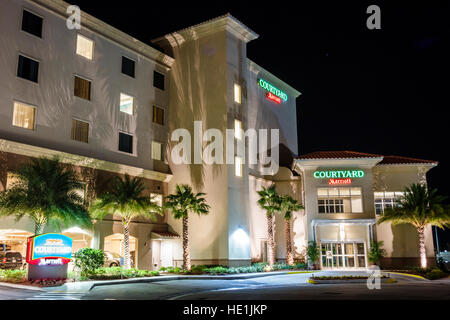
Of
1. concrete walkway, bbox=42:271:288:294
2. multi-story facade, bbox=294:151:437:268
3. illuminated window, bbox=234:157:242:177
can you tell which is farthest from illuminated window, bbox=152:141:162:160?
concrete walkway, bbox=42:271:288:294

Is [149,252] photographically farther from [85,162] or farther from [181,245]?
[85,162]

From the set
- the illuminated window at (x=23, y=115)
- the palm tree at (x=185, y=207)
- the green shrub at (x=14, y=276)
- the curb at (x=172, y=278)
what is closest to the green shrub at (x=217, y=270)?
the palm tree at (x=185, y=207)

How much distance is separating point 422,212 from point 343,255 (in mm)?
7835

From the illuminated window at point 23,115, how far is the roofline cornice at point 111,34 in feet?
23.5

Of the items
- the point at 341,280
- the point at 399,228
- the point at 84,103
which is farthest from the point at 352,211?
the point at 84,103

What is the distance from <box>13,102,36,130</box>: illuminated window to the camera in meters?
29.4

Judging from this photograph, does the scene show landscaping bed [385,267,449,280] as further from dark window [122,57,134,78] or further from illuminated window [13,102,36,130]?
illuminated window [13,102,36,130]

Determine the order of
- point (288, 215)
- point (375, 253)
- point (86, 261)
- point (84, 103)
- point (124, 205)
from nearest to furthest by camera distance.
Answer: point (86, 261) < point (124, 205) < point (84, 103) < point (375, 253) < point (288, 215)

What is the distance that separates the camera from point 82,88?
34.0m

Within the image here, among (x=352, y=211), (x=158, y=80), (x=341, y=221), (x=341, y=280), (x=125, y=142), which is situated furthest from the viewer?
(x=352, y=211)

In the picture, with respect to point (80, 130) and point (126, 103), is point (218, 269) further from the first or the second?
point (126, 103)

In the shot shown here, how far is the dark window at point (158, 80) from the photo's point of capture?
40688 millimetres

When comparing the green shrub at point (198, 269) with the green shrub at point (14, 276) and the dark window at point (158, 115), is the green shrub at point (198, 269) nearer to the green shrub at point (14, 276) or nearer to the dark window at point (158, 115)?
the dark window at point (158, 115)
